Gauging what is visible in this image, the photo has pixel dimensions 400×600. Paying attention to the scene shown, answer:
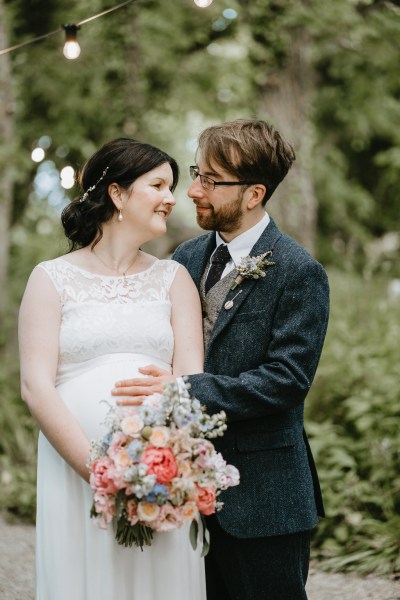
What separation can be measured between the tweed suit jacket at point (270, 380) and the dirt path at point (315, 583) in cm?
157

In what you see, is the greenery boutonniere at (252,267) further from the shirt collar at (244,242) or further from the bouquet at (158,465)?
the bouquet at (158,465)

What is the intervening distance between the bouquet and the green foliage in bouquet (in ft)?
8.46

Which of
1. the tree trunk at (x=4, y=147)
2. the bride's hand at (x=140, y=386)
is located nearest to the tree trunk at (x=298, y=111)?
the tree trunk at (x=4, y=147)

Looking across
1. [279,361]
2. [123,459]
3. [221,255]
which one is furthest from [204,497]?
[221,255]

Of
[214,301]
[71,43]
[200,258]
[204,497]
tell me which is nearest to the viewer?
[204,497]

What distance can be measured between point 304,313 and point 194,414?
2.18 feet

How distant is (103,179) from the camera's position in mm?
3016

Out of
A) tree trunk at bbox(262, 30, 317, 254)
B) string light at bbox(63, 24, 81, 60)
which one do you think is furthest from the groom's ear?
tree trunk at bbox(262, 30, 317, 254)

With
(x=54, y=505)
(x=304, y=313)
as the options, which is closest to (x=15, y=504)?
(x=54, y=505)

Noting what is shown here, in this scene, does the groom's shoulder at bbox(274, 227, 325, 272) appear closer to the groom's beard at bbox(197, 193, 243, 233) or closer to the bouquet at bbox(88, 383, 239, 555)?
the groom's beard at bbox(197, 193, 243, 233)

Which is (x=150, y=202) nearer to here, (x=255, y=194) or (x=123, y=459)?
(x=255, y=194)

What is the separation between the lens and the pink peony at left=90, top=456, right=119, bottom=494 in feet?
7.41

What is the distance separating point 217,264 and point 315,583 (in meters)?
2.42

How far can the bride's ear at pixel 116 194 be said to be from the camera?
9.84ft
